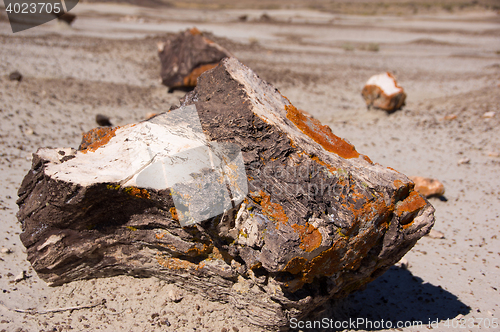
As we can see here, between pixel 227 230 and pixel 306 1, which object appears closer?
pixel 227 230

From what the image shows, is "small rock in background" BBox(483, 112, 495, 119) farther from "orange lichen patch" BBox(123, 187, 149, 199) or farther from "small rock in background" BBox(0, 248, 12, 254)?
"small rock in background" BBox(0, 248, 12, 254)

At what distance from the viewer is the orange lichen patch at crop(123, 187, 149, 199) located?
2.89 meters

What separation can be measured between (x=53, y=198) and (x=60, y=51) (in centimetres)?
1086

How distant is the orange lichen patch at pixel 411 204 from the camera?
3.08 m

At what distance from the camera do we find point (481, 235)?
5121 millimetres

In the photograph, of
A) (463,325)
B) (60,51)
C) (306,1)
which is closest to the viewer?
(463,325)

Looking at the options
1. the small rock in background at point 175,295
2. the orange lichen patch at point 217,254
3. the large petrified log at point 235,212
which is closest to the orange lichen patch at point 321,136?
the large petrified log at point 235,212

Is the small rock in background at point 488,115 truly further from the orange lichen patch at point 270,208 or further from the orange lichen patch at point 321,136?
the orange lichen patch at point 270,208

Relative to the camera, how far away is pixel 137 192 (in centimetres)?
291

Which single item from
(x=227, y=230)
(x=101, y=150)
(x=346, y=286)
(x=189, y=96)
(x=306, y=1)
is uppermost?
(x=306, y=1)

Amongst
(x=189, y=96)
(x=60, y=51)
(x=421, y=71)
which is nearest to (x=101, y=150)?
(x=189, y=96)

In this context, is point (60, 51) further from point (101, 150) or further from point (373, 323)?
point (373, 323)

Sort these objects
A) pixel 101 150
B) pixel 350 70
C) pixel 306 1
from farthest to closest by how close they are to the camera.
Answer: pixel 306 1, pixel 350 70, pixel 101 150

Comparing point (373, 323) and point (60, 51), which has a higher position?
point (60, 51)
